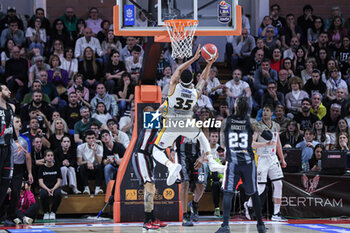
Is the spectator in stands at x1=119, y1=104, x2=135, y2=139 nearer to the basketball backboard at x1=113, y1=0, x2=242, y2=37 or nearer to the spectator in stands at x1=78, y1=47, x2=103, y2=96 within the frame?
the spectator in stands at x1=78, y1=47, x2=103, y2=96

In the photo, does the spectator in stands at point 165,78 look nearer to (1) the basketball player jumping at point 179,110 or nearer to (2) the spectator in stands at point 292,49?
(2) the spectator in stands at point 292,49

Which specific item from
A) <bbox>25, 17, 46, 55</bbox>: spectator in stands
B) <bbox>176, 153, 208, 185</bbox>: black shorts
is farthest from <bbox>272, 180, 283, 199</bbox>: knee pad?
<bbox>25, 17, 46, 55</bbox>: spectator in stands

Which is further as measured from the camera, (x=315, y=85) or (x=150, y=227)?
(x=315, y=85)

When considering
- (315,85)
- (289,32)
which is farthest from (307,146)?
(289,32)

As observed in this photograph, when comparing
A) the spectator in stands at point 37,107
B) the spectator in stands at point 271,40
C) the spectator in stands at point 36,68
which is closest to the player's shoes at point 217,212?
the spectator in stands at point 37,107

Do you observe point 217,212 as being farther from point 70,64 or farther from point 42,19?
point 42,19

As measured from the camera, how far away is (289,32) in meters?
17.4

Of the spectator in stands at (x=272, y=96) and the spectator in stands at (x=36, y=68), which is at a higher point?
the spectator in stands at (x=36, y=68)

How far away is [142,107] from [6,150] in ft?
7.73

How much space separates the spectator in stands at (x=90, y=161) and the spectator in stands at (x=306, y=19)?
8.33 m

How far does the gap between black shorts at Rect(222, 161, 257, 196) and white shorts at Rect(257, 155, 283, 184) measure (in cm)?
261

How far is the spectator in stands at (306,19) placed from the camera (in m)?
18.0

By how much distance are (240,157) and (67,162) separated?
468 cm

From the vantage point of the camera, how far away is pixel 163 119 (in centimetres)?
942
